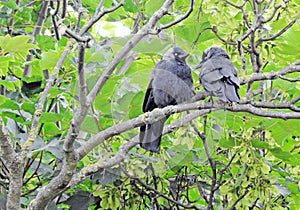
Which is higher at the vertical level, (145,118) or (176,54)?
(176,54)

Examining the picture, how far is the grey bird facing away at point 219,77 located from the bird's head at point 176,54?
0.37 feet

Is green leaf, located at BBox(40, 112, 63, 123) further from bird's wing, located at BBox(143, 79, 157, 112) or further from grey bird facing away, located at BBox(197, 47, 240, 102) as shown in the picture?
grey bird facing away, located at BBox(197, 47, 240, 102)

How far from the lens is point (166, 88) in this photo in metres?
1.40

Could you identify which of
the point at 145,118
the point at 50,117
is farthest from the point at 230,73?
the point at 50,117

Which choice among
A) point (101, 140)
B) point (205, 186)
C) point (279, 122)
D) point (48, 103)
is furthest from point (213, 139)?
point (48, 103)

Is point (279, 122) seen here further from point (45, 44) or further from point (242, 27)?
point (45, 44)

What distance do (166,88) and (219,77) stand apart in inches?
9.4

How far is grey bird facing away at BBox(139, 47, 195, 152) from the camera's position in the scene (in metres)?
1.38

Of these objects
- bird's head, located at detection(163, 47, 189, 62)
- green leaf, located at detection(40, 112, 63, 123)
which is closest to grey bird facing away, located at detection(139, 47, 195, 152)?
bird's head, located at detection(163, 47, 189, 62)

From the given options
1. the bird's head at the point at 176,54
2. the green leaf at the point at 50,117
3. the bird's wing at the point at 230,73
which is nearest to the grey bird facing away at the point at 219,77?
the bird's wing at the point at 230,73

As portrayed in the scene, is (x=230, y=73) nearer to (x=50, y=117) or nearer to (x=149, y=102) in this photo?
(x=149, y=102)

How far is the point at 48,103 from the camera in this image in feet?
7.09

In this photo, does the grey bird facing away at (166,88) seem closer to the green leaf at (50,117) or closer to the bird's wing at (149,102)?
the bird's wing at (149,102)

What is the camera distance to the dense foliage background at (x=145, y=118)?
4.52ft
